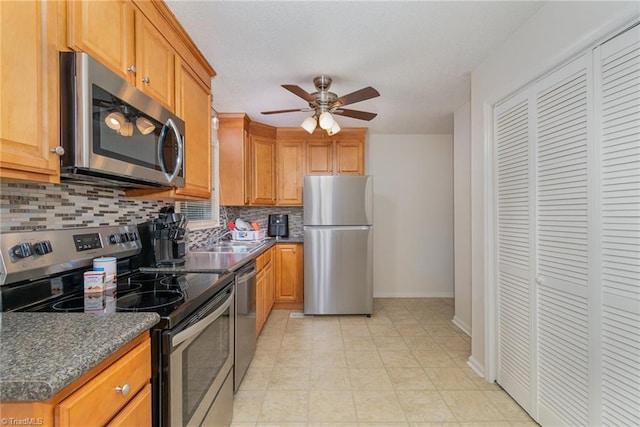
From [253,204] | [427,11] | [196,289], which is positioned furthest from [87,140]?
[253,204]

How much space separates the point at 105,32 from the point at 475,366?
2986 millimetres

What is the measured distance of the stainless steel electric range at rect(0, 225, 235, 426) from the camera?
1.00 meters

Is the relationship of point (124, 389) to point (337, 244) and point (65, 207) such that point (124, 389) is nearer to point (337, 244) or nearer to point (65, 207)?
point (65, 207)

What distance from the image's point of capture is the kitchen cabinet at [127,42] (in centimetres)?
104

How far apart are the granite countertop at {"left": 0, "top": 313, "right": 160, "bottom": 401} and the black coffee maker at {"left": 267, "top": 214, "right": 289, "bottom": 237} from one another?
316 cm

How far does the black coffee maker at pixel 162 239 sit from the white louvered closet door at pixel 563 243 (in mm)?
2180

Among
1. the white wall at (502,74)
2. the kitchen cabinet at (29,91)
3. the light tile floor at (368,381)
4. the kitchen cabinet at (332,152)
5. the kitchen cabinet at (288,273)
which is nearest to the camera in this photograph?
the kitchen cabinet at (29,91)

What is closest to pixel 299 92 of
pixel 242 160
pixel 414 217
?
pixel 242 160

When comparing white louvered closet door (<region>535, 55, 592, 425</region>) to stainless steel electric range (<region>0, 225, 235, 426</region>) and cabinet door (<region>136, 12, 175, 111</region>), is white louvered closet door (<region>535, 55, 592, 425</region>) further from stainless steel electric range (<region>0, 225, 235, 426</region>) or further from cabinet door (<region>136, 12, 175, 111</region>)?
cabinet door (<region>136, 12, 175, 111</region>)

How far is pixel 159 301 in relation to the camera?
1.16 m

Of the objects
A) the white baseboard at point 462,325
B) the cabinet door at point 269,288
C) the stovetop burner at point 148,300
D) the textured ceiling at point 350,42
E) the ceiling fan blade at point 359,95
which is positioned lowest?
the white baseboard at point 462,325

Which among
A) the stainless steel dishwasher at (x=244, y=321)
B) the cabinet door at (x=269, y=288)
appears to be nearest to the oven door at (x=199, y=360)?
the stainless steel dishwasher at (x=244, y=321)

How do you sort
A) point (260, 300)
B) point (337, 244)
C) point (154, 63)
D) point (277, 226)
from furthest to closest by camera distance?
point (277, 226) → point (337, 244) → point (260, 300) → point (154, 63)

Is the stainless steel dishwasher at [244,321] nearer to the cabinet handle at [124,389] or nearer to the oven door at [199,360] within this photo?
the oven door at [199,360]
